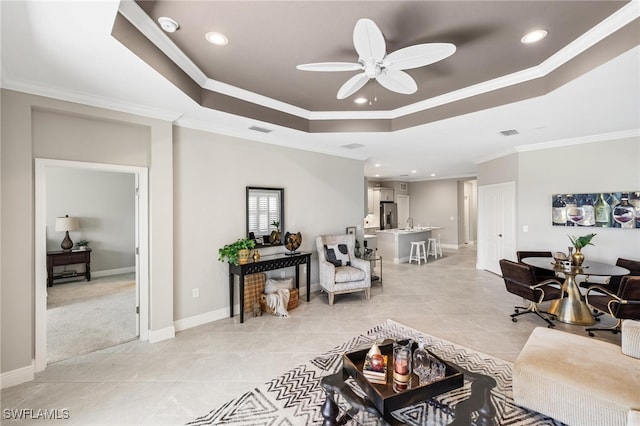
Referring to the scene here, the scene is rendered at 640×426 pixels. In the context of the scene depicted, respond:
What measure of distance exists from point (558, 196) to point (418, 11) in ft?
15.3

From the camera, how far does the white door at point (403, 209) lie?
11.1 m

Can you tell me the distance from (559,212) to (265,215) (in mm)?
5097

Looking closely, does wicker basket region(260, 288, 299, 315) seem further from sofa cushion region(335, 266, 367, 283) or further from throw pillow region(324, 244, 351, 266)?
throw pillow region(324, 244, 351, 266)

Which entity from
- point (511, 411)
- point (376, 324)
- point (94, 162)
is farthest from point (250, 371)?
point (94, 162)

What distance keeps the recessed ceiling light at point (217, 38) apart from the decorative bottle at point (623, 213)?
5914mm

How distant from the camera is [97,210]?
618 centimetres

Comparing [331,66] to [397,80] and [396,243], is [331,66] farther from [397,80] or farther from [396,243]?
[396,243]

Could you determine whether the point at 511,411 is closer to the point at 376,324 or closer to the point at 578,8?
the point at 376,324

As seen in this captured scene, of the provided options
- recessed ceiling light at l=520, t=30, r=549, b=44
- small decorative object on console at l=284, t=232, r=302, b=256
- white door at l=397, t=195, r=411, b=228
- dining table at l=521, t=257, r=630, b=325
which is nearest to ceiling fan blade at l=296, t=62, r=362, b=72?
recessed ceiling light at l=520, t=30, r=549, b=44

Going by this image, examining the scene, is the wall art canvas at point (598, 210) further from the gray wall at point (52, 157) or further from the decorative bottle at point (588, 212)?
the gray wall at point (52, 157)

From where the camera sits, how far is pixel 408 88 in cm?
246

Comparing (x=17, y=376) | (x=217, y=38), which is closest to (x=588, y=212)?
(x=217, y=38)

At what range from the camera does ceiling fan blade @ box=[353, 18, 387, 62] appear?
171cm

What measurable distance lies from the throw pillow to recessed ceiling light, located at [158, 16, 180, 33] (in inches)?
142
